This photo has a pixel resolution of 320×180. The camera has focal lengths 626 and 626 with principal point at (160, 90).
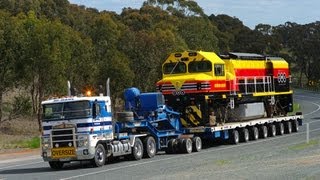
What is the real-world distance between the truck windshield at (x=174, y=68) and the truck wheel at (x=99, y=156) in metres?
9.46

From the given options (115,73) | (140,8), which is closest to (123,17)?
(140,8)

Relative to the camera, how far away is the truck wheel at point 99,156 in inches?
859

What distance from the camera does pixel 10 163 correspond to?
2645 centimetres

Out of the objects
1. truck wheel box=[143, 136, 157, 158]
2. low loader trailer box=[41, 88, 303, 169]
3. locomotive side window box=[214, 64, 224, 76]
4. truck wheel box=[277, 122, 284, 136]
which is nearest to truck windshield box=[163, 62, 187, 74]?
locomotive side window box=[214, 64, 224, 76]

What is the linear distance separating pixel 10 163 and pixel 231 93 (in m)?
11.9

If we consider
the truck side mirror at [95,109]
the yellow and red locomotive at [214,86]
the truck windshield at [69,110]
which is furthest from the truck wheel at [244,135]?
the truck windshield at [69,110]

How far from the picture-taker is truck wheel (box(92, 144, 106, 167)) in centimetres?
2183

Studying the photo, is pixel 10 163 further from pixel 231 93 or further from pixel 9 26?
pixel 9 26

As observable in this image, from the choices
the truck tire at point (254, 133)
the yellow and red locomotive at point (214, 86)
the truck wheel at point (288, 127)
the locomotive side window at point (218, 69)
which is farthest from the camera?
the truck wheel at point (288, 127)

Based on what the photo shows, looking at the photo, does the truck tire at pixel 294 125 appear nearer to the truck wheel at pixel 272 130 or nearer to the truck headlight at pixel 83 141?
the truck wheel at pixel 272 130

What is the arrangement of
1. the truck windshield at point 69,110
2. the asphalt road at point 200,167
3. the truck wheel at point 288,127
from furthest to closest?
1. the truck wheel at point 288,127
2. the truck windshield at point 69,110
3. the asphalt road at point 200,167

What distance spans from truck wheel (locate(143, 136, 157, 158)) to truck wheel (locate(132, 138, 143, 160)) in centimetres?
32

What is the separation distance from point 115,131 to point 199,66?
8.23 metres

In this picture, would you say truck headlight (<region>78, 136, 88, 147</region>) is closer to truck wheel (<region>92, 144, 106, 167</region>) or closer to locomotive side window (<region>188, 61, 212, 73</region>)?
truck wheel (<region>92, 144, 106, 167</region>)
